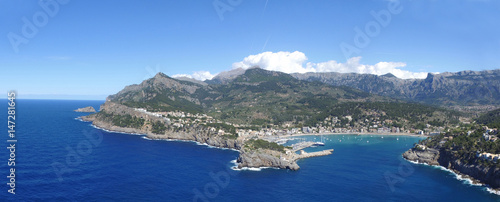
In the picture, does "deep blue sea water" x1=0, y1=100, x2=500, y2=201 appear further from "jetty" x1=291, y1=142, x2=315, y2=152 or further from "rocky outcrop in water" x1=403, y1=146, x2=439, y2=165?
"jetty" x1=291, y1=142, x2=315, y2=152

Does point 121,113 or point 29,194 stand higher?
point 121,113

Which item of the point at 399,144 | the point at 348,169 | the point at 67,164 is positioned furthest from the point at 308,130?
the point at 67,164

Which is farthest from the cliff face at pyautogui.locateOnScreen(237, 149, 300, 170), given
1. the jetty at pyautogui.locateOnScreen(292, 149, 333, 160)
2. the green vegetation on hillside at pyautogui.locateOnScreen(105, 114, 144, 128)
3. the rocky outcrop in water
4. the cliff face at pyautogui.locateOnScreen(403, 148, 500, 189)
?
the green vegetation on hillside at pyautogui.locateOnScreen(105, 114, 144, 128)

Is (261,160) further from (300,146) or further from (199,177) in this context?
(300,146)

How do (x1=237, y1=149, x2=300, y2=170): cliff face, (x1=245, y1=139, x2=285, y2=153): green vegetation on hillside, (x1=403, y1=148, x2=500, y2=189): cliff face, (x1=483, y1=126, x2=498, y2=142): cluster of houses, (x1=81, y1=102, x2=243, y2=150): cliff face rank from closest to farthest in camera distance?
1. (x1=403, y1=148, x2=500, y2=189): cliff face
2. (x1=483, y1=126, x2=498, y2=142): cluster of houses
3. (x1=237, y1=149, x2=300, y2=170): cliff face
4. (x1=245, y1=139, x2=285, y2=153): green vegetation on hillside
5. (x1=81, y1=102, x2=243, y2=150): cliff face

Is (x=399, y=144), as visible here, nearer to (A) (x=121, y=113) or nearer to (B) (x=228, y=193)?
(B) (x=228, y=193)

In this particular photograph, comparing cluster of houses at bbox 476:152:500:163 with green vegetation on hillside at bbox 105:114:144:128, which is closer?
cluster of houses at bbox 476:152:500:163
